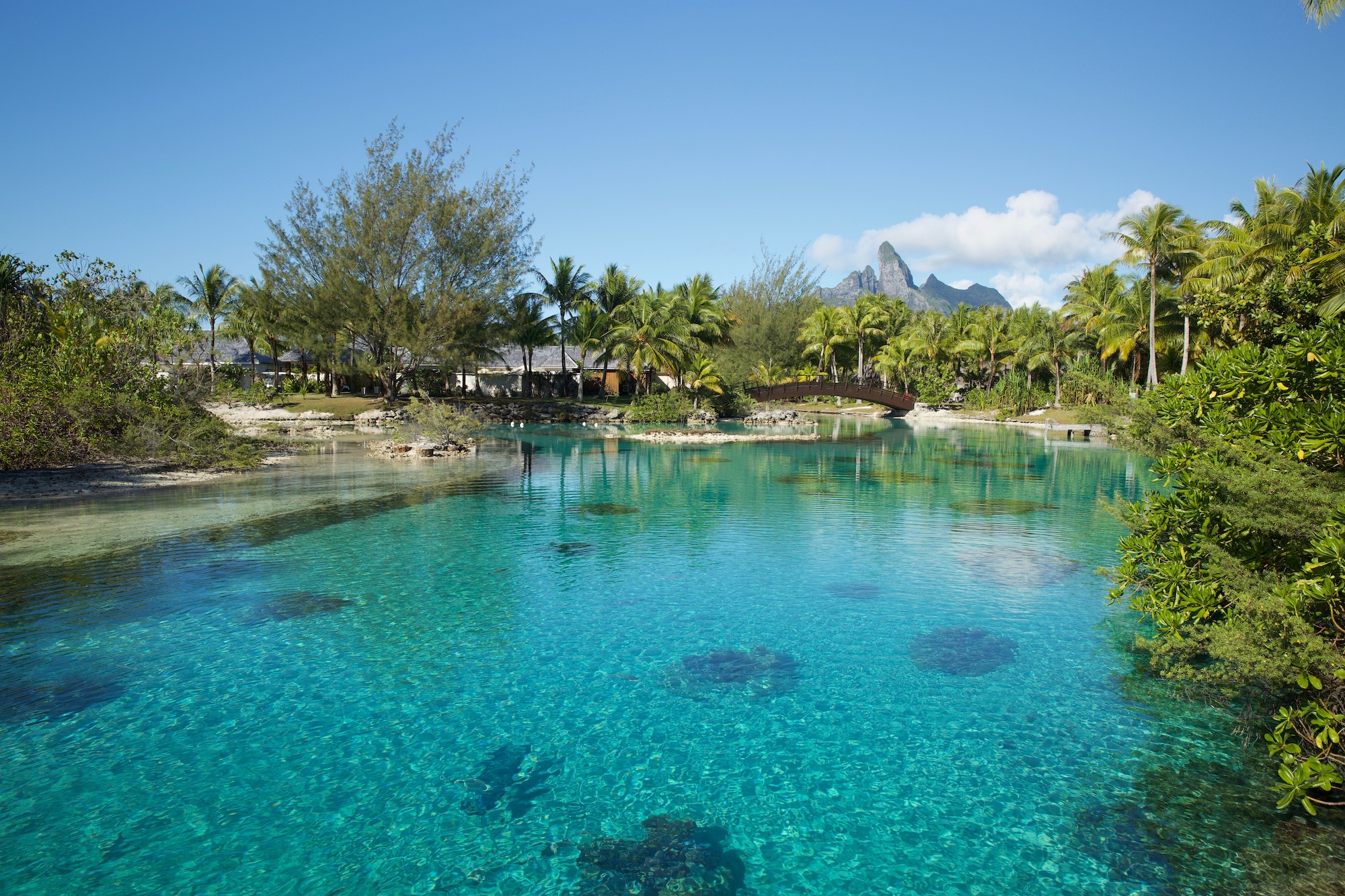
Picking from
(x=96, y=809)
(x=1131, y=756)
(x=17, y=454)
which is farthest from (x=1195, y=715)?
(x=17, y=454)

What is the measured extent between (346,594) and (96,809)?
5.25 meters

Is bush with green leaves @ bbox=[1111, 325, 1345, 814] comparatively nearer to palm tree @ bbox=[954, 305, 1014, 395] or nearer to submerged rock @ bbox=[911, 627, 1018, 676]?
submerged rock @ bbox=[911, 627, 1018, 676]

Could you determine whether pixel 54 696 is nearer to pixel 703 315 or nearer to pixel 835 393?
pixel 703 315

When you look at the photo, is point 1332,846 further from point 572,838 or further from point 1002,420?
point 1002,420

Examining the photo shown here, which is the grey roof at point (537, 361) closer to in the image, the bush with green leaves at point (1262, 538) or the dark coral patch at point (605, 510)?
the dark coral patch at point (605, 510)

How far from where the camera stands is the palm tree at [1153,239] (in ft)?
122

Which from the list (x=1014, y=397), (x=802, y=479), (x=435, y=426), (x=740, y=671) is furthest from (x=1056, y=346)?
(x=740, y=671)

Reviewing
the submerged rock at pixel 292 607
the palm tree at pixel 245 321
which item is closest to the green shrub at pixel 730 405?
the palm tree at pixel 245 321

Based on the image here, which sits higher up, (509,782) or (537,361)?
(537,361)

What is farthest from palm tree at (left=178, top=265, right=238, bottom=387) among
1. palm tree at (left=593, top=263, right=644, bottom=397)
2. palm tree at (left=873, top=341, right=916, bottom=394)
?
palm tree at (left=873, top=341, right=916, bottom=394)

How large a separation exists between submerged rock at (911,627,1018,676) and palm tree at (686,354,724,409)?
134 feet

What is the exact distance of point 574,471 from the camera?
2566 cm

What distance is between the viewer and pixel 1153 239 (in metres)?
37.4

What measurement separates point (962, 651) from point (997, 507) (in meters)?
10.6
